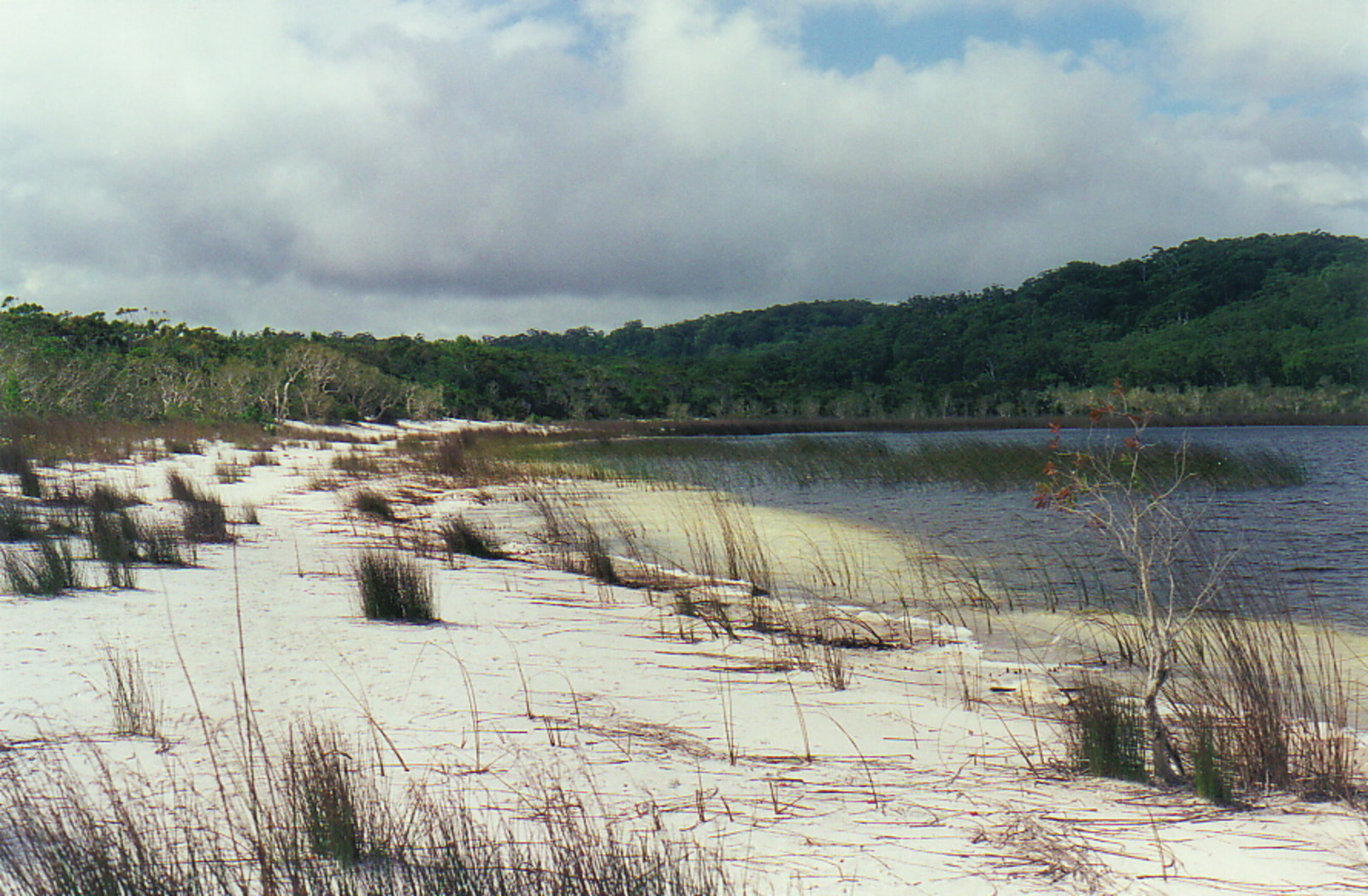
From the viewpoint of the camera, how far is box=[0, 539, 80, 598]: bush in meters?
5.54

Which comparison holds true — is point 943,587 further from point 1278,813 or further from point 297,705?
point 297,705

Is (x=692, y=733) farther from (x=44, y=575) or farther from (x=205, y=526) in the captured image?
(x=205, y=526)

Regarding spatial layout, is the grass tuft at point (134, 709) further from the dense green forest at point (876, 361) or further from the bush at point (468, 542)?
the dense green forest at point (876, 361)

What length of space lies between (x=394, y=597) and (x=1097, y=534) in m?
10.0

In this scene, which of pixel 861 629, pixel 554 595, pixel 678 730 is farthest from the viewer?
pixel 554 595

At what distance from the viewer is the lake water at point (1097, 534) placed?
8.77m

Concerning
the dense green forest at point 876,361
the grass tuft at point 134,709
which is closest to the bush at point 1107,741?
the grass tuft at point 134,709

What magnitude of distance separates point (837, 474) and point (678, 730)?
1894cm

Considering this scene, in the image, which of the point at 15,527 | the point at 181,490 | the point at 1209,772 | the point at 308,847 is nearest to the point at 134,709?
the point at 308,847

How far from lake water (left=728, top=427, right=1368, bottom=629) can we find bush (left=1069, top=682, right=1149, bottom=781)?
1368 millimetres

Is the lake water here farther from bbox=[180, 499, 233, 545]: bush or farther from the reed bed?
bbox=[180, 499, 233, 545]: bush

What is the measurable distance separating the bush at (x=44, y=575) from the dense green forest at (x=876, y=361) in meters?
21.3

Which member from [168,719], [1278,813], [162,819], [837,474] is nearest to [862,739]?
[1278,813]

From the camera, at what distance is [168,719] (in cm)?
354
